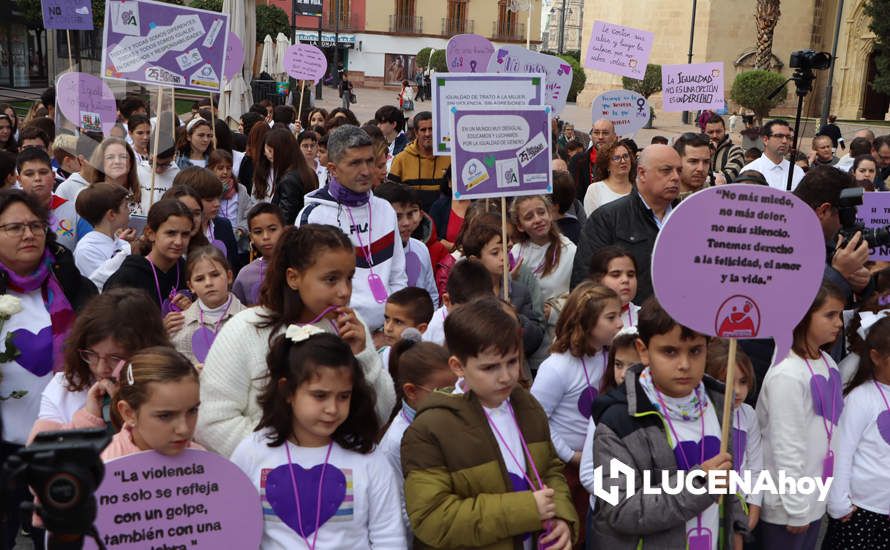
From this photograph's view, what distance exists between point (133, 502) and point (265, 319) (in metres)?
0.85

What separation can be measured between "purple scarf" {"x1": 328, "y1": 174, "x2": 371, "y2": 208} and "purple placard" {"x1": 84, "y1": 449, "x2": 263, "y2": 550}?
2.57 meters

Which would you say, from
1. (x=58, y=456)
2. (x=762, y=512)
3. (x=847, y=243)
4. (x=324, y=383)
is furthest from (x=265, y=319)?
(x=847, y=243)

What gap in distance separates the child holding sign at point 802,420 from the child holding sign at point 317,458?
1813mm

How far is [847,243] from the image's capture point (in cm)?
489

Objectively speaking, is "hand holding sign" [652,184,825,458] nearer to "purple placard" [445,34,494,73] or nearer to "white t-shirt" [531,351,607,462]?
"white t-shirt" [531,351,607,462]

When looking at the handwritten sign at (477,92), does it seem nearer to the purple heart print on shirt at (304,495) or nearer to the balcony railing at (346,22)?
the purple heart print on shirt at (304,495)

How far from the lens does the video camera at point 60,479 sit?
1870 mm

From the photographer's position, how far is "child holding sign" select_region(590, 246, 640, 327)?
16.0 ft

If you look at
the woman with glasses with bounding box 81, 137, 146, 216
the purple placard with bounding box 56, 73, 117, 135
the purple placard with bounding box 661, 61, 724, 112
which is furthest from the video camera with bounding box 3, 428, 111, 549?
the purple placard with bounding box 661, 61, 724, 112

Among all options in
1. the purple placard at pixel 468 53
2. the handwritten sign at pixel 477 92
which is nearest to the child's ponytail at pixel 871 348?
the handwritten sign at pixel 477 92

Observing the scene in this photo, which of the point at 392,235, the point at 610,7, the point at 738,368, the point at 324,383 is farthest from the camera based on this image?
the point at 610,7

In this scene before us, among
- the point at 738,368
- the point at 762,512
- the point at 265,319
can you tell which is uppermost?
the point at 265,319

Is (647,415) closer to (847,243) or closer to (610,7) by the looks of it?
(847,243)

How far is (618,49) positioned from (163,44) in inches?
230
